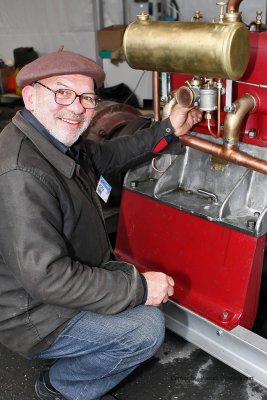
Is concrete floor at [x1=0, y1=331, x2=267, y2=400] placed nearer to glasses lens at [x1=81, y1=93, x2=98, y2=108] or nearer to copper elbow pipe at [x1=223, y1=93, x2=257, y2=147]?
copper elbow pipe at [x1=223, y1=93, x2=257, y2=147]

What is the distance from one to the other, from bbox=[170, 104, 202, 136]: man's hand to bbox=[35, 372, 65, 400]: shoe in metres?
0.93

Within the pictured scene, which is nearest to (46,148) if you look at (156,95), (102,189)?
(102,189)

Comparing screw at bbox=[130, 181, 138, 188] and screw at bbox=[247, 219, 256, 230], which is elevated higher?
screw at bbox=[247, 219, 256, 230]

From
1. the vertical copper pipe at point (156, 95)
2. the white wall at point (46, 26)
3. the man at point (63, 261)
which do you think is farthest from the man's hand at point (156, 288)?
the white wall at point (46, 26)

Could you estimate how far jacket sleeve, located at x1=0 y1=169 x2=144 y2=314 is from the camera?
1.15 meters

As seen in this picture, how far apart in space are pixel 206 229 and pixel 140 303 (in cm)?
39

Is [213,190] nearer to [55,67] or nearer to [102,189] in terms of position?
[102,189]

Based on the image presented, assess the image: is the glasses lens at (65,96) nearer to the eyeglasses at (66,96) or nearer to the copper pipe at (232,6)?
the eyeglasses at (66,96)

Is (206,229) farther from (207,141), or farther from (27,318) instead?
(27,318)

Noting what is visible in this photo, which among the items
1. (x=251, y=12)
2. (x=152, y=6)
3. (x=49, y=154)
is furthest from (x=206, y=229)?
(x=152, y=6)

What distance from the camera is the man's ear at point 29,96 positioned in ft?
4.27

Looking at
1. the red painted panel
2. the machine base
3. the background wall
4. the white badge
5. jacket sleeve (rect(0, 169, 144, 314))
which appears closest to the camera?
jacket sleeve (rect(0, 169, 144, 314))

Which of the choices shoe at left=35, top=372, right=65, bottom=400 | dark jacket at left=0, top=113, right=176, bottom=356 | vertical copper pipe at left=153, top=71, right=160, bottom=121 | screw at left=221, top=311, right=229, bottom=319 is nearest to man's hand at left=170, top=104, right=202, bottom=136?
vertical copper pipe at left=153, top=71, right=160, bottom=121

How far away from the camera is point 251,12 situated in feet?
15.0
